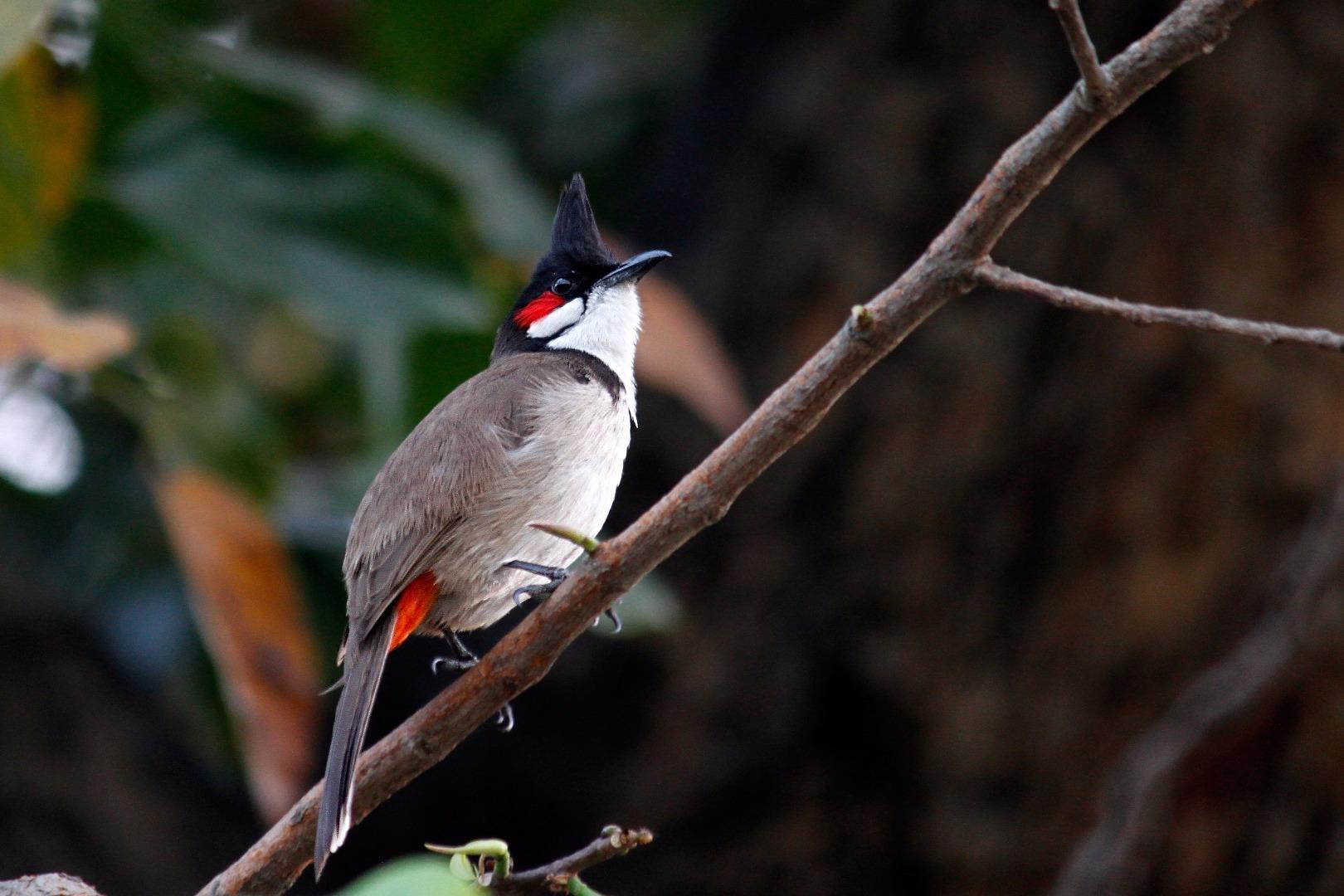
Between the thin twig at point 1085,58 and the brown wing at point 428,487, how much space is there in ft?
3.57

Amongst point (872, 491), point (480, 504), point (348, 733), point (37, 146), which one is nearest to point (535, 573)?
point (480, 504)

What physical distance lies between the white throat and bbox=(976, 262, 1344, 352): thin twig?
46.0 inches

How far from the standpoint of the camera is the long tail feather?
1.72 metres

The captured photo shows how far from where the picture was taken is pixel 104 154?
4.68 meters

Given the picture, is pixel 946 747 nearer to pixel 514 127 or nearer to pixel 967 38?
pixel 967 38

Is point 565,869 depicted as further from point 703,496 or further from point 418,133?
point 418,133

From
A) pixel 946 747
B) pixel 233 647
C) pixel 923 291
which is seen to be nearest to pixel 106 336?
pixel 233 647

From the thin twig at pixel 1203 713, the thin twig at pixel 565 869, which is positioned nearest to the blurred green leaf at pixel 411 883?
the thin twig at pixel 565 869

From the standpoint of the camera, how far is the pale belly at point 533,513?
7.65ft

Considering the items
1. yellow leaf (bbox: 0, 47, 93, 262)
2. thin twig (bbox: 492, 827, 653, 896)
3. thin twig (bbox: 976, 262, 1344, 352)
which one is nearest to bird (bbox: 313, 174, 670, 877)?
thin twig (bbox: 492, 827, 653, 896)

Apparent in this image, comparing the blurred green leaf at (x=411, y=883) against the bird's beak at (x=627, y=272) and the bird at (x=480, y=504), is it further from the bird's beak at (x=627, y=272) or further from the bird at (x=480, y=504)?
the bird's beak at (x=627, y=272)

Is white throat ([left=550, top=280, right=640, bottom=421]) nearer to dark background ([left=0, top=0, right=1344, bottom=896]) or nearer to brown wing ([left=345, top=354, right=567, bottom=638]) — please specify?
brown wing ([left=345, top=354, right=567, bottom=638])

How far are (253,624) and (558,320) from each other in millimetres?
1282

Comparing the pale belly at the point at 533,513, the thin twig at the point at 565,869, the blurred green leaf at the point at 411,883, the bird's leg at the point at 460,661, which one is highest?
the pale belly at the point at 533,513
